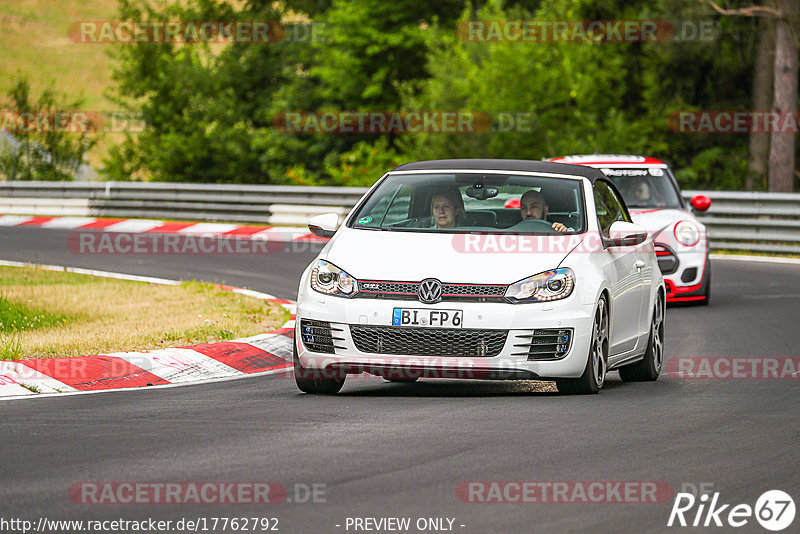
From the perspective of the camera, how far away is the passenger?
9758 mm

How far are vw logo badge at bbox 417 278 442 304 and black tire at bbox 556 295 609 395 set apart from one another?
1.00 meters

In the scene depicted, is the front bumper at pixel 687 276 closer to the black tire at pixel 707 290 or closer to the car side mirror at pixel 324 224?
the black tire at pixel 707 290

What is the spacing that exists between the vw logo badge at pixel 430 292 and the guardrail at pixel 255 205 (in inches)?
617

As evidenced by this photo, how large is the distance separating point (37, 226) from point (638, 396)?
22369mm

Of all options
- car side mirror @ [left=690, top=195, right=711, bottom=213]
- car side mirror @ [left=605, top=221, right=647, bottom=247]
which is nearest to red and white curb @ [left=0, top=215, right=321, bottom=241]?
car side mirror @ [left=690, top=195, right=711, bottom=213]

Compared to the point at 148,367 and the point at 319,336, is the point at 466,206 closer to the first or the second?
the point at 319,336

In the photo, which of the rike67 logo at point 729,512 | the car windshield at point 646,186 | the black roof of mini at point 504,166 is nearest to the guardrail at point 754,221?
the car windshield at point 646,186

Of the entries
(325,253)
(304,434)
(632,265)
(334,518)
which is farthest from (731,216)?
(334,518)

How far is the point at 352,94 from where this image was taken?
45.2 m

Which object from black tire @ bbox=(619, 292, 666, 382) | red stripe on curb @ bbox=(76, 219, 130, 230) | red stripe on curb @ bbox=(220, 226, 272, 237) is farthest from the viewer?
red stripe on curb @ bbox=(76, 219, 130, 230)

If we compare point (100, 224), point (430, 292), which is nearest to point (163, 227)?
point (100, 224)

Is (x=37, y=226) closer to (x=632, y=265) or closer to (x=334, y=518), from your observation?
(x=632, y=265)

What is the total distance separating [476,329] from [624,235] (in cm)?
158

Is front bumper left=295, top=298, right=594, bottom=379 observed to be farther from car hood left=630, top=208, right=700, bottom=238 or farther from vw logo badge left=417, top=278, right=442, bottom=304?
car hood left=630, top=208, right=700, bottom=238
